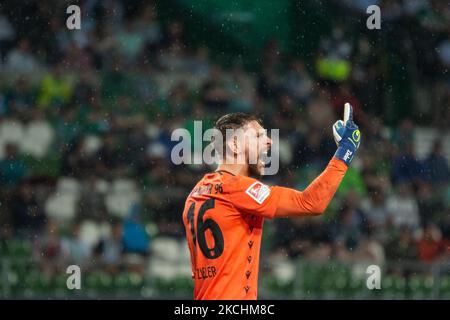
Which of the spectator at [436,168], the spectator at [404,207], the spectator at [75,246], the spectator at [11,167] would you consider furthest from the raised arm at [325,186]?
the spectator at [436,168]

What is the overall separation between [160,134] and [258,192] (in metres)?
6.52

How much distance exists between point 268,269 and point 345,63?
11.6ft

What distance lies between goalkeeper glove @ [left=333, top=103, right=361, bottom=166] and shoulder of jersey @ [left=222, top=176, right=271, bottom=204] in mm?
393

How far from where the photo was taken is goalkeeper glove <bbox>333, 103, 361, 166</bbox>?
4809 millimetres

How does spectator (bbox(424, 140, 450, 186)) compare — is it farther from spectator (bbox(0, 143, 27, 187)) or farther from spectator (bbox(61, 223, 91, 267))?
spectator (bbox(0, 143, 27, 187))

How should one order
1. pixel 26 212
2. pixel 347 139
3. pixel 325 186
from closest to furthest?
pixel 325 186
pixel 347 139
pixel 26 212

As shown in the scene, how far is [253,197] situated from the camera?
4.88 metres

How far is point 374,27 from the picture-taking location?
40.5 feet

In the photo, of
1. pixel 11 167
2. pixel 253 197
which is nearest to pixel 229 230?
pixel 253 197

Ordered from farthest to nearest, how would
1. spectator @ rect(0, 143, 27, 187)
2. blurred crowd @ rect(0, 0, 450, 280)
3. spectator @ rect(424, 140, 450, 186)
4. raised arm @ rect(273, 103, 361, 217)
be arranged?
1. spectator @ rect(424, 140, 450, 186)
2. spectator @ rect(0, 143, 27, 187)
3. blurred crowd @ rect(0, 0, 450, 280)
4. raised arm @ rect(273, 103, 361, 217)

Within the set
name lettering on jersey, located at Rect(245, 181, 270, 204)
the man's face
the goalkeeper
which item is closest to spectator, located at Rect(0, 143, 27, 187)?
the goalkeeper

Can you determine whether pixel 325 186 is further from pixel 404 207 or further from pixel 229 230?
pixel 404 207

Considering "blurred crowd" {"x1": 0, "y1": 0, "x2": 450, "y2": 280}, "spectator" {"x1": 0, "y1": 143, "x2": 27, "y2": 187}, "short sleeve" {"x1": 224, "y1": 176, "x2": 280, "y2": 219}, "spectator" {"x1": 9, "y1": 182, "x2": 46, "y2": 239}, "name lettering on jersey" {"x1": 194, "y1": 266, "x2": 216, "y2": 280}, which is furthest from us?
"spectator" {"x1": 0, "y1": 143, "x2": 27, "y2": 187}
